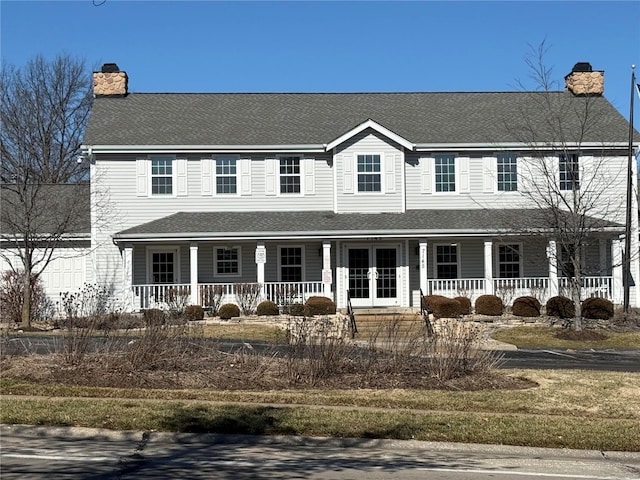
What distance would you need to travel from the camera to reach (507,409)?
1171 centimetres

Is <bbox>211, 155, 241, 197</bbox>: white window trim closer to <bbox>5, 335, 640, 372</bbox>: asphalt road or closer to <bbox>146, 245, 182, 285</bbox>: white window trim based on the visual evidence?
<bbox>146, 245, 182, 285</bbox>: white window trim

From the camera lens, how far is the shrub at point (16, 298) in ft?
89.8

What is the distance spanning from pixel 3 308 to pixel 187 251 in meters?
6.64

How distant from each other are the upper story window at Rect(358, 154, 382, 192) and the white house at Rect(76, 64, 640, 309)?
0.04 m

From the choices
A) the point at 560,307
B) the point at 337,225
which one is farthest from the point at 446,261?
the point at 560,307

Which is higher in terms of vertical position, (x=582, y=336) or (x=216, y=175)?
(x=216, y=175)

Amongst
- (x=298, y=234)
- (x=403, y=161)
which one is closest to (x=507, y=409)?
(x=298, y=234)

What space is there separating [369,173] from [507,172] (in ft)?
17.8

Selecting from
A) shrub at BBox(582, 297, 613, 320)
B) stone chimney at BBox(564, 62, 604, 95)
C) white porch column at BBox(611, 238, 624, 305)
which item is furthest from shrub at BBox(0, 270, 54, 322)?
stone chimney at BBox(564, 62, 604, 95)

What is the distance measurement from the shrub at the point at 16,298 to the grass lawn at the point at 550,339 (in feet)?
52.7

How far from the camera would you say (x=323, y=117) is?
32906 mm

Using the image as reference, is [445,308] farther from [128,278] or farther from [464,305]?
[128,278]

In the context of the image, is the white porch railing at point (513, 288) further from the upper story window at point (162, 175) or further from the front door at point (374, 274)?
the upper story window at point (162, 175)

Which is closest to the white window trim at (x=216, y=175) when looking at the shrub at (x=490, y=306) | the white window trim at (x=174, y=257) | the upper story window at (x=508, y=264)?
the white window trim at (x=174, y=257)
